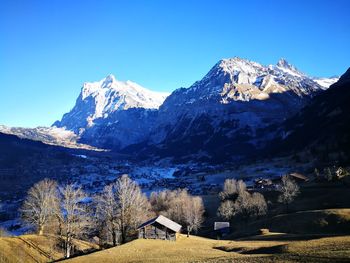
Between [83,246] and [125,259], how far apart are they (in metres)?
42.6

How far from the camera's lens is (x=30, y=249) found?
8012cm

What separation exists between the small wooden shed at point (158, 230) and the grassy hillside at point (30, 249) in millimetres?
15714

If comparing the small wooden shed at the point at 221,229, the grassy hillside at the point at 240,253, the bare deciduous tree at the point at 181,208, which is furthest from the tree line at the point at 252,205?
the grassy hillside at the point at 240,253

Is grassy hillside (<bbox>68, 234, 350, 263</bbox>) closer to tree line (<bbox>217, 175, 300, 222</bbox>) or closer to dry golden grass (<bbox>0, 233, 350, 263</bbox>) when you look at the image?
dry golden grass (<bbox>0, 233, 350, 263</bbox>)

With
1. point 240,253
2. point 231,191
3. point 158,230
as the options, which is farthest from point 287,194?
point 240,253

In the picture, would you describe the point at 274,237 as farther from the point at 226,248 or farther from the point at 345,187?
the point at 345,187

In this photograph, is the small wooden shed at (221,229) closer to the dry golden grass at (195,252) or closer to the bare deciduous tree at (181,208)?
the bare deciduous tree at (181,208)

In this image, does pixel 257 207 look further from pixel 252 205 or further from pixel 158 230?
pixel 158 230

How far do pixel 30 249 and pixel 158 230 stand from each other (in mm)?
34564

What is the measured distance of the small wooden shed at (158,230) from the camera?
100787 millimetres

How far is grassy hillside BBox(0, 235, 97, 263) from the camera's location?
73.3m

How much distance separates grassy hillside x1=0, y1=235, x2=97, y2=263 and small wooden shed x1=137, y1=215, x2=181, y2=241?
51.6ft

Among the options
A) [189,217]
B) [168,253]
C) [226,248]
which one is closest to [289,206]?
[189,217]

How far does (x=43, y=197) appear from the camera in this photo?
335ft
